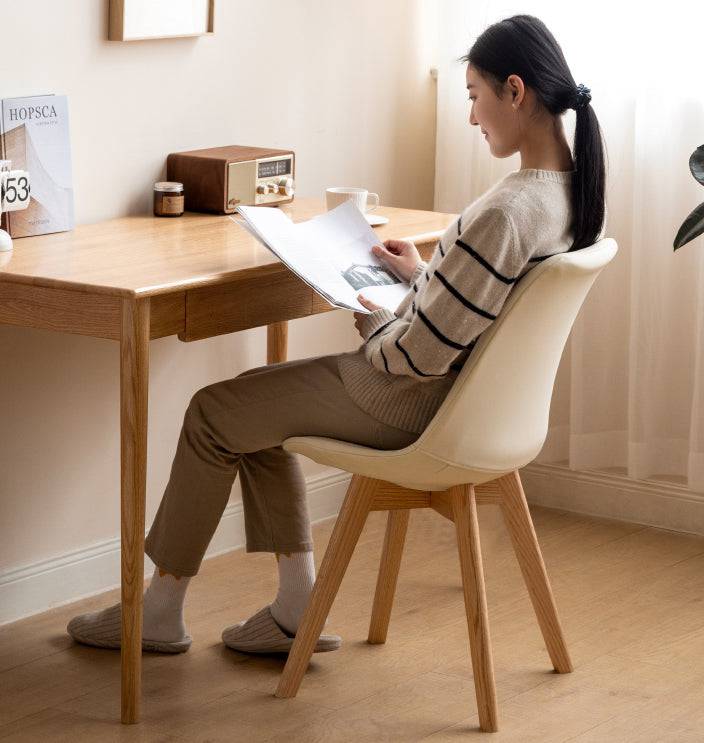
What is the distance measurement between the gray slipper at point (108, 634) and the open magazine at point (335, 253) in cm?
73

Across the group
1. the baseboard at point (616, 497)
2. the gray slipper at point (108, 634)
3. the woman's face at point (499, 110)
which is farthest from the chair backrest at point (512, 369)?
the baseboard at point (616, 497)

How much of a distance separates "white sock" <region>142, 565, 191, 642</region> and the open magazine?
60 cm

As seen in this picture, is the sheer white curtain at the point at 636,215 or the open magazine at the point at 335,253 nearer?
the open magazine at the point at 335,253

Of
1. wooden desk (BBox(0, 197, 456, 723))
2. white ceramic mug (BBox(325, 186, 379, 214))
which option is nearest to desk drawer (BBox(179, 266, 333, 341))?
wooden desk (BBox(0, 197, 456, 723))

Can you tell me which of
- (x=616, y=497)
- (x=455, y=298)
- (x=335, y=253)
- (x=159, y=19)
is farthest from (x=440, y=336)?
(x=616, y=497)

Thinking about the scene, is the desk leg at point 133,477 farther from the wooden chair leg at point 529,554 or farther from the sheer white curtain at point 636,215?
the sheer white curtain at point 636,215

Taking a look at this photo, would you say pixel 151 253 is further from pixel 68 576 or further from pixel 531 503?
pixel 531 503

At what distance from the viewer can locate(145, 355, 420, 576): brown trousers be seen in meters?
2.26

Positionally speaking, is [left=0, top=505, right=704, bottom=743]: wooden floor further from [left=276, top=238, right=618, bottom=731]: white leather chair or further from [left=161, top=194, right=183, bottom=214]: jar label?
[left=161, top=194, right=183, bottom=214]: jar label

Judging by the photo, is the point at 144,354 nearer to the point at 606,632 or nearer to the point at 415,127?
the point at 606,632

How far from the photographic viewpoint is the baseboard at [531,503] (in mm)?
2730

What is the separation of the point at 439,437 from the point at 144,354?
0.46 metres

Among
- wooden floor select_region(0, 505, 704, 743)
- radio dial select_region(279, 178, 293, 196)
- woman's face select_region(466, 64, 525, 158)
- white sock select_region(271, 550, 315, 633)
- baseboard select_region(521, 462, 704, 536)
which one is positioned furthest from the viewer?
baseboard select_region(521, 462, 704, 536)

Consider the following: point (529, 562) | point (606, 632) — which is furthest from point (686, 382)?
point (529, 562)
